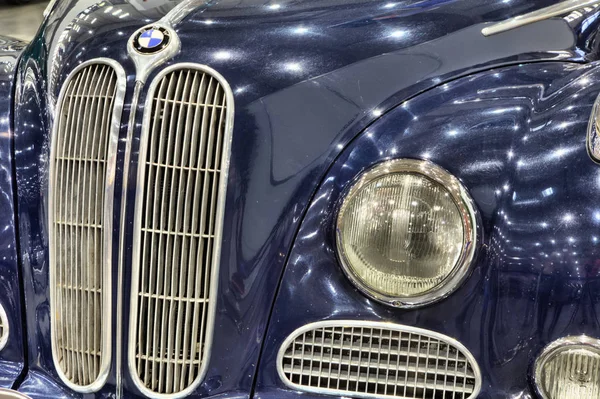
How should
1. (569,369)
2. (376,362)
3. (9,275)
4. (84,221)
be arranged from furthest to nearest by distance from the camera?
(9,275)
(84,221)
(376,362)
(569,369)

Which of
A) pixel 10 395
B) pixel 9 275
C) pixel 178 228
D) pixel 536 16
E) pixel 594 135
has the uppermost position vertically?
pixel 536 16

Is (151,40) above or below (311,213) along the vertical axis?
above

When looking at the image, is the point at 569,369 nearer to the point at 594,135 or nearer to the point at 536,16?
the point at 594,135

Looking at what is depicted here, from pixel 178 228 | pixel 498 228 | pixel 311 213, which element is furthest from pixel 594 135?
pixel 178 228

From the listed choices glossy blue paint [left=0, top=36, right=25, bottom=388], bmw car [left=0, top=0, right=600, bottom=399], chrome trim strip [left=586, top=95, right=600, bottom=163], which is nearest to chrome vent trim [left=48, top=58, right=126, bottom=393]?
bmw car [left=0, top=0, right=600, bottom=399]

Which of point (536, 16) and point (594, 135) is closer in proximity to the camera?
point (594, 135)

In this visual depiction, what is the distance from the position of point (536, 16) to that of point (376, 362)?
1.05 meters

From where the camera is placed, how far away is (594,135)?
1651mm

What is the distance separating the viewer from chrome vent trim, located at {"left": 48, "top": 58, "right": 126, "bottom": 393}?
5.85 ft

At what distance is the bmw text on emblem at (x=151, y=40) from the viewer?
1.84 metres

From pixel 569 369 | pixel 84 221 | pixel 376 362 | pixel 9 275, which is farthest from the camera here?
pixel 9 275

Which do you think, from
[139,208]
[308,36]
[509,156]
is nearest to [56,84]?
[139,208]

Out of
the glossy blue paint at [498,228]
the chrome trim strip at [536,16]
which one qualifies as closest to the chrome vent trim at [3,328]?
the glossy blue paint at [498,228]

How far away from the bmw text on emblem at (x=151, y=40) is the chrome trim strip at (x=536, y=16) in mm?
847
